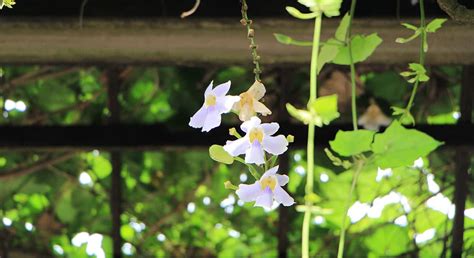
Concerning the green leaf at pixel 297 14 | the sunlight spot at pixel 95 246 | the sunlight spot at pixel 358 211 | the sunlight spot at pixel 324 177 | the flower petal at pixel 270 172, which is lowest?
the sunlight spot at pixel 95 246

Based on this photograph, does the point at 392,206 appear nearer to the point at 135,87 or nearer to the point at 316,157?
the point at 316,157

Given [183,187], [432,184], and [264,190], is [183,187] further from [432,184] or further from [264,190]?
[264,190]

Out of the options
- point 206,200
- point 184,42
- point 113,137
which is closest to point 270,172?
point 184,42

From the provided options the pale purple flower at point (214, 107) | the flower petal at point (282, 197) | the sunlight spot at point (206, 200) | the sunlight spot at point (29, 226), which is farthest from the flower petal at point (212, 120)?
the sunlight spot at point (29, 226)

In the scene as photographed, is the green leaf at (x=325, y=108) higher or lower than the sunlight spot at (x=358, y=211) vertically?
higher

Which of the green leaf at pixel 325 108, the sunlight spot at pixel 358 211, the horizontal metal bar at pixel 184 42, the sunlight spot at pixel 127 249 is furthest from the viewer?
the sunlight spot at pixel 127 249

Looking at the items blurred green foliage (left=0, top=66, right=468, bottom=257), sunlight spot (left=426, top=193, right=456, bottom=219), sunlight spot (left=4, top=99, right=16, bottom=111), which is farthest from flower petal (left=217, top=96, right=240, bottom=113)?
sunlight spot (left=4, top=99, right=16, bottom=111)

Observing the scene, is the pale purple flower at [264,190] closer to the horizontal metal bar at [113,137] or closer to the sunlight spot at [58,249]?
the horizontal metal bar at [113,137]

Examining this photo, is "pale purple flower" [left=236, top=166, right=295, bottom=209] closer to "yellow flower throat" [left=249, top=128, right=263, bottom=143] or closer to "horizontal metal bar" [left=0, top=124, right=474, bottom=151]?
"yellow flower throat" [left=249, top=128, right=263, bottom=143]
